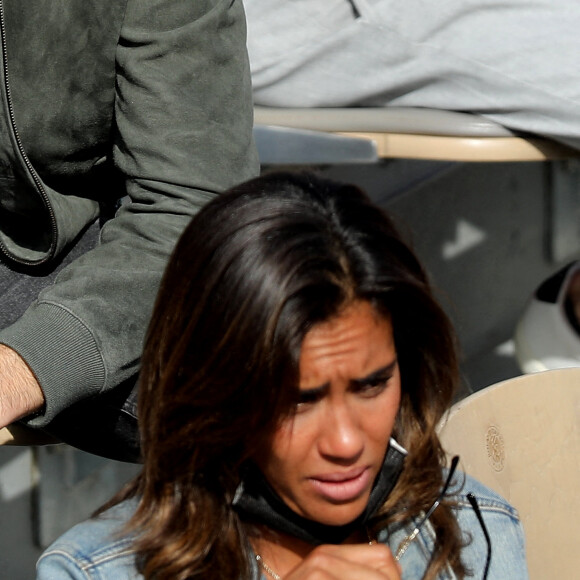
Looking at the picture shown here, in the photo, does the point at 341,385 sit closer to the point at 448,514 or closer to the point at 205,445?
the point at 205,445

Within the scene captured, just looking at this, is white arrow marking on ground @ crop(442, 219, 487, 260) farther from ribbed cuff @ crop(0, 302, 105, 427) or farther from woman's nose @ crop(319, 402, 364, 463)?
woman's nose @ crop(319, 402, 364, 463)

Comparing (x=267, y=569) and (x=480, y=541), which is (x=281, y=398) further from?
(x=480, y=541)

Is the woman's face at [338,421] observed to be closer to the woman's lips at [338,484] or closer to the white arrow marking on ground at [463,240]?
the woman's lips at [338,484]

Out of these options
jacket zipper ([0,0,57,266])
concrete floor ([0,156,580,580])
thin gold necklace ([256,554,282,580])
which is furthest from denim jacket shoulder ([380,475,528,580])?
concrete floor ([0,156,580,580])

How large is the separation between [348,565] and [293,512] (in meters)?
0.10

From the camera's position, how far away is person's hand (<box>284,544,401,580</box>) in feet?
3.38

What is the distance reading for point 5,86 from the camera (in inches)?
55.2

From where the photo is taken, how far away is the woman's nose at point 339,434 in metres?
1.01

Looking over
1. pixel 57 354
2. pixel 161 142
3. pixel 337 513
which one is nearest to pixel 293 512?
pixel 337 513

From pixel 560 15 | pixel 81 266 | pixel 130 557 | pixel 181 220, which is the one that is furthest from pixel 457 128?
pixel 130 557

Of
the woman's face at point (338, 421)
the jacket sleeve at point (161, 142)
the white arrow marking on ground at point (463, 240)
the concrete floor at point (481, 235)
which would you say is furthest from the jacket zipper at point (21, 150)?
the white arrow marking on ground at point (463, 240)

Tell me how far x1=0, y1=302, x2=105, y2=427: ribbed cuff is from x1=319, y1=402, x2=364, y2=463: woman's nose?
0.39 metres

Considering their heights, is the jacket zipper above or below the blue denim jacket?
above

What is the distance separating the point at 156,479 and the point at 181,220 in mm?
432
